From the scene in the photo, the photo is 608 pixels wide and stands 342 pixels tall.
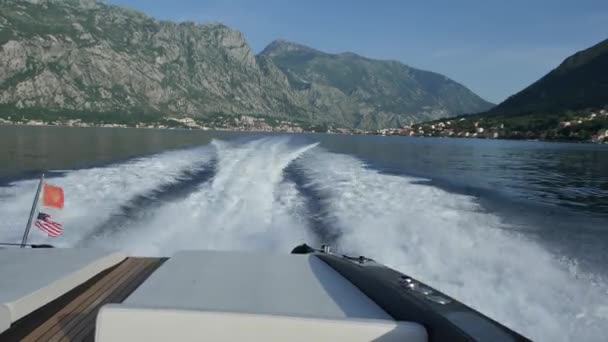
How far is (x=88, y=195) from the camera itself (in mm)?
14695

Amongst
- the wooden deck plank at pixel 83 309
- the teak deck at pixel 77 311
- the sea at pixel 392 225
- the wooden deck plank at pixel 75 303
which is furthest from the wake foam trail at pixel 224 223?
the teak deck at pixel 77 311

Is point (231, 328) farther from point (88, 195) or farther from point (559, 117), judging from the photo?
point (559, 117)

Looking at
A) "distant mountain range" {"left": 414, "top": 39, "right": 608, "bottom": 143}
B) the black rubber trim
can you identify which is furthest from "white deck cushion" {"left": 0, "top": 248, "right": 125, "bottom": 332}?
"distant mountain range" {"left": 414, "top": 39, "right": 608, "bottom": 143}

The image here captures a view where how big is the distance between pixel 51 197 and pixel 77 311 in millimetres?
3113

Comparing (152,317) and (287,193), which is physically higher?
(152,317)

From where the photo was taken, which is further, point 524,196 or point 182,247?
point 524,196

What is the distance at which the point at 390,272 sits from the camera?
4.61 metres

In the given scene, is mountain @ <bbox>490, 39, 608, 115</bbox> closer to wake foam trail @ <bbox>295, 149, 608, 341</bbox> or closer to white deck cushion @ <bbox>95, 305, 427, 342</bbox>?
wake foam trail @ <bbox>295, 149, 608, 341</bbox>

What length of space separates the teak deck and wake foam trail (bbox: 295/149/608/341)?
15.5 feet

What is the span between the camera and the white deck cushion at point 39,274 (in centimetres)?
388

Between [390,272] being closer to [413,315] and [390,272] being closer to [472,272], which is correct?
[413,315]

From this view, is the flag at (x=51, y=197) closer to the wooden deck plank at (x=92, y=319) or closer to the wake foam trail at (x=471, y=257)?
the wooden deck plank at (x=92, y=319)

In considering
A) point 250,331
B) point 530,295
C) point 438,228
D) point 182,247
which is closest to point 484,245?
point 438,228

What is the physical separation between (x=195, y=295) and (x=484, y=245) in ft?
25.5
